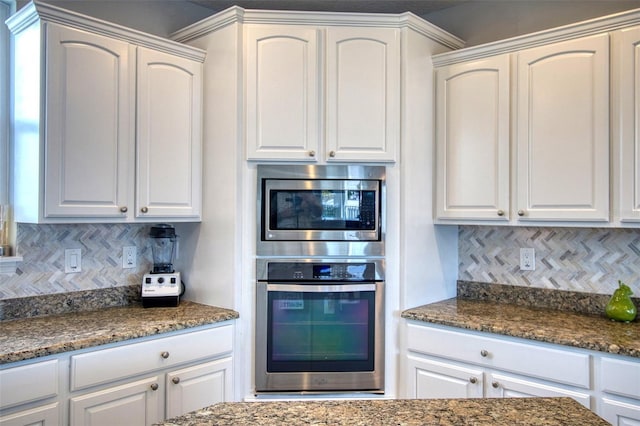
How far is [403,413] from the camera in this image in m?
1.06

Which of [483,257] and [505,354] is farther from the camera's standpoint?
[483,257]

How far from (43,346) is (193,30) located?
178cm

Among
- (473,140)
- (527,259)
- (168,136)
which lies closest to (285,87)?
(168,136)

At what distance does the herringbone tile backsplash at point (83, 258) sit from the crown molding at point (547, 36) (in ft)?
6.54

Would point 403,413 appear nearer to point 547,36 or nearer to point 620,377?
point 620,377

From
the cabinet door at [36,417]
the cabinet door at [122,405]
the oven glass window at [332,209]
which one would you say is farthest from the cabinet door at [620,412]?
the cabinet door at [36,417]

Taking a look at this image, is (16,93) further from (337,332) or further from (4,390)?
(337,332)

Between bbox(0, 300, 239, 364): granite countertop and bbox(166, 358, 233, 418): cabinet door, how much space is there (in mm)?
228

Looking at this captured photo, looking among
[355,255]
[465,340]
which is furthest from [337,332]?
[465,340]

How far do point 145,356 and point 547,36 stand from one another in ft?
7.88

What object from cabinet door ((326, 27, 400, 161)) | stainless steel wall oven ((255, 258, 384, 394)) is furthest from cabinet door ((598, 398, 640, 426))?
cabinet door ((326, 27, 400, 161))

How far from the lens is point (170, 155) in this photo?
7.87ft

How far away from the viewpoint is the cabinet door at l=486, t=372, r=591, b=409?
192 cm

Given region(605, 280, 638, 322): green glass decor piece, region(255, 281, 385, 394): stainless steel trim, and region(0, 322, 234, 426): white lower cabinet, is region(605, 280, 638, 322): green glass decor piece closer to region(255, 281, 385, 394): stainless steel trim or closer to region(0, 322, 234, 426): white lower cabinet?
region(255, 281, 385, 394): stainless steel trim
